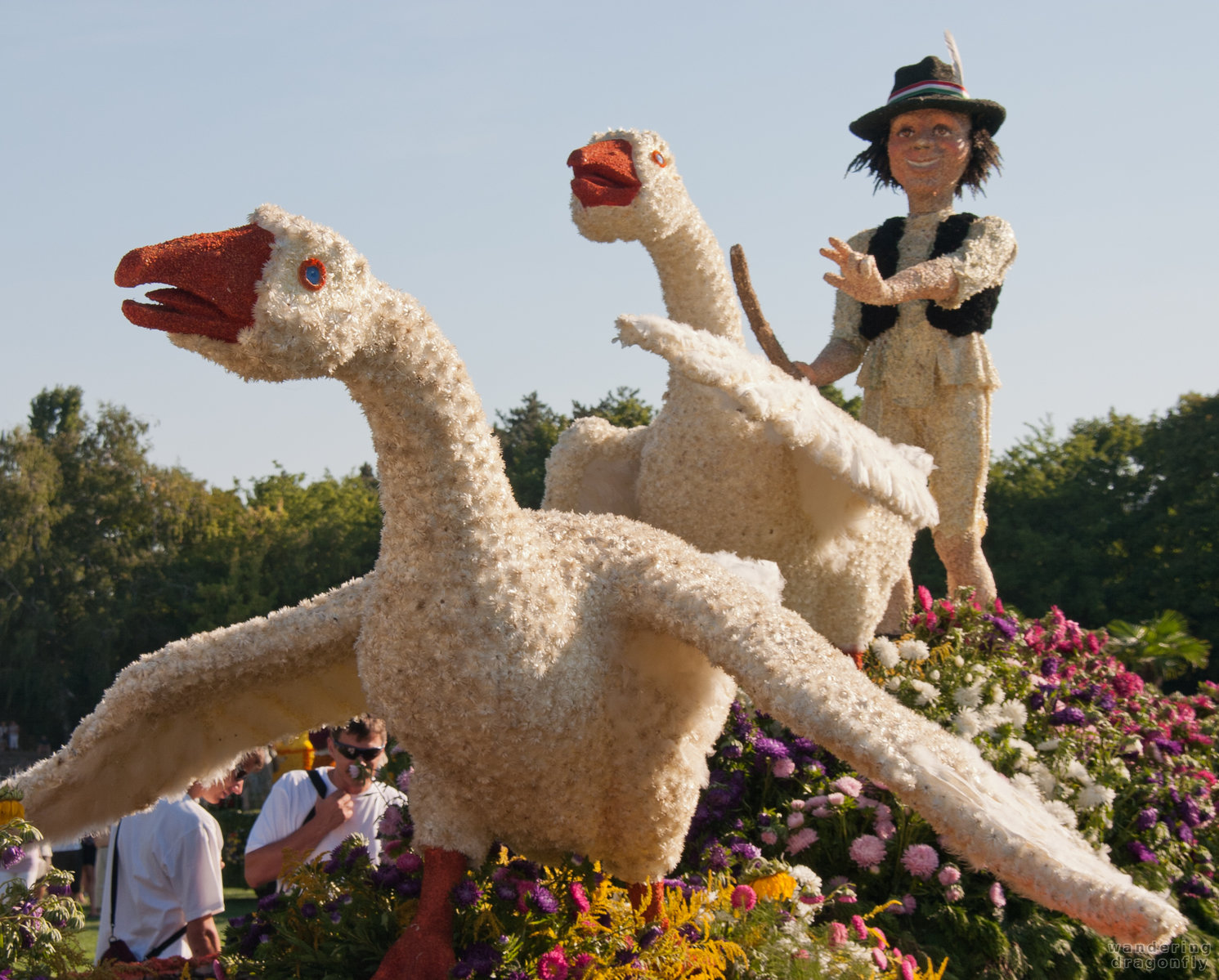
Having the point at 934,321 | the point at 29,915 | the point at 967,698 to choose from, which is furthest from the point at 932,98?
the point at 29,915

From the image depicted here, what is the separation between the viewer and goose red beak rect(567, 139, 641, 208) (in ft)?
13.7

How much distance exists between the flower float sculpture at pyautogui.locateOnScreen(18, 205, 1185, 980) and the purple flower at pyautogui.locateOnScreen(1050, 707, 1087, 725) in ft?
7.05

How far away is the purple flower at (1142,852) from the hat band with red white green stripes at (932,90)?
3.18 meters

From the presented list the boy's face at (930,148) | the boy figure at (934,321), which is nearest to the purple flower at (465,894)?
the boy figure at (934,321)

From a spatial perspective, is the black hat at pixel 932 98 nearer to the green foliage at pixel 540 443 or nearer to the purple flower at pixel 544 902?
the purple flower at pixel 544 902

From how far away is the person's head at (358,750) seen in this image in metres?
4.05

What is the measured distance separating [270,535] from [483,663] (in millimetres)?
25549

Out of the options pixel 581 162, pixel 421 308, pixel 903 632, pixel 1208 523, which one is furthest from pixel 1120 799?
pixel 1208 523

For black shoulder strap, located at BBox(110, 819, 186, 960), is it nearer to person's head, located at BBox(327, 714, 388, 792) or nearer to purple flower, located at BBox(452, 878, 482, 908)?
person's head, located at BBox(327, 714, 388, 792)

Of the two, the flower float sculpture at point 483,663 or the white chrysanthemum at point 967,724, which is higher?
the white chrysanthemum at point 967,724

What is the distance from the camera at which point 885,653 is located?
4832 mm

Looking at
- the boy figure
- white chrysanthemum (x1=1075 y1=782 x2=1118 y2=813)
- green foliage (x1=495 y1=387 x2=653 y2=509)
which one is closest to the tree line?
green foliage (x1=495 y1=387 x2=653 y2=509)

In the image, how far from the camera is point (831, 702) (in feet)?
7.88

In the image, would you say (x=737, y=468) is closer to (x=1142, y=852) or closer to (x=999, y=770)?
(x=999, y=770)
